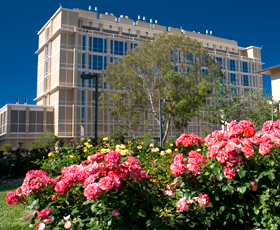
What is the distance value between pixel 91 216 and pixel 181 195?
1301 millimetres

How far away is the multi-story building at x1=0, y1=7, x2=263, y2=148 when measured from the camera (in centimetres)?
4981

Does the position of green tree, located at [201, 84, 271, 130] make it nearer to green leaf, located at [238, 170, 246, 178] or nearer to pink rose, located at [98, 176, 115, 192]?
green leaf, located at [238, 170, 246, 178]

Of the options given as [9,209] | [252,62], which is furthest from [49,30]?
[9,209]

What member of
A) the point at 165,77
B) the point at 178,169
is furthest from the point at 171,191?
the point at 165,77

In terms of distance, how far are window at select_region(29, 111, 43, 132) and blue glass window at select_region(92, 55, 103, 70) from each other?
1248cm

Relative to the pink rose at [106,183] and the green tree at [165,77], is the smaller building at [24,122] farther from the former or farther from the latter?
the pink rose at [106,183]

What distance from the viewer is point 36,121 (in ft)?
167

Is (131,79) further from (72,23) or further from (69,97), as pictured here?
(72,23)

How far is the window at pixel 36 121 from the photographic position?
167ft

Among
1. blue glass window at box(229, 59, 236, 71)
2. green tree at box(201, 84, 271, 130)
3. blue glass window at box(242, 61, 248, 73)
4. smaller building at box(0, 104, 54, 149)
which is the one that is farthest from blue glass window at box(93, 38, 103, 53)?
blue glass window at box(242, 61, 248, 73)

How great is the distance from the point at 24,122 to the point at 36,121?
1.99m

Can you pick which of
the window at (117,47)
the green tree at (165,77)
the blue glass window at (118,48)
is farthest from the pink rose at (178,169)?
the blue glass window at (118,48)

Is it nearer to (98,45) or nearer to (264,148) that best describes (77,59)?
(98,45)

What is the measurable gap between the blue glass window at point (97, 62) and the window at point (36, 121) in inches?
491
